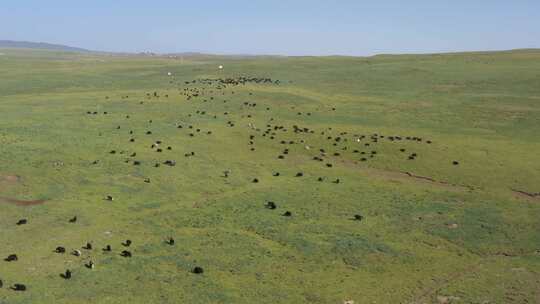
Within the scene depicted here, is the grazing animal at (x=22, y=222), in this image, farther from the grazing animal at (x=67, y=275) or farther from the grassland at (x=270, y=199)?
the grazing animal at (x=67, y=275)

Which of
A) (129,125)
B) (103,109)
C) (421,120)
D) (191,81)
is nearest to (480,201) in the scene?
(421,120)

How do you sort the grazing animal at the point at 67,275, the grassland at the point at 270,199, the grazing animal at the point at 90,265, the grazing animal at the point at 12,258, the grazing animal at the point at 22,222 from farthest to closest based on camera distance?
1. the grazing animal at the point at 22,222
2. the grazing animal at the point at 12,258
3. the grazing animal at the point at 90,265
4. the grassland at the point at 270,199
5. the grazing animal at the point at 67,275

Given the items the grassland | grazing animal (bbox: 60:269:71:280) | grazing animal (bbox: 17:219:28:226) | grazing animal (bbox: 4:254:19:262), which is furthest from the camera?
grazing animal (bbox: 17:219:28:226)

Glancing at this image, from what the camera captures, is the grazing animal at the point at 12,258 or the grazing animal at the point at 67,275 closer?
the grazing animal at the point at 67,275

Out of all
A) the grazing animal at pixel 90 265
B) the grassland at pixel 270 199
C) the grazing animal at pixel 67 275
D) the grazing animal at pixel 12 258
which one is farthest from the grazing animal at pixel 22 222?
the grazing animal at pixel 67 275

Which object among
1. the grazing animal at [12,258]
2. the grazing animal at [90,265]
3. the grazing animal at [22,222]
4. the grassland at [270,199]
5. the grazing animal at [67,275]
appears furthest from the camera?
the grazing animal at [22,222]

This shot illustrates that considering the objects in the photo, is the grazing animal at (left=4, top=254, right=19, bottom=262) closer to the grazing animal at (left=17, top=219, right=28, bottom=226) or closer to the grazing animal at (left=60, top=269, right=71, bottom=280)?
the grazing animal at (left=60, top=269, right=71, bottom=280)

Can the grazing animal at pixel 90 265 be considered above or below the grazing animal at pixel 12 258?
below

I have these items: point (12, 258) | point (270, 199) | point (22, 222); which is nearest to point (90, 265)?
point (12, 258)

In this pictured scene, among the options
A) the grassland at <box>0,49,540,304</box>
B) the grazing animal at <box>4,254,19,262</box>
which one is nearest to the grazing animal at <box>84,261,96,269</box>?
the grassland at <box>0,49,540,304</box>

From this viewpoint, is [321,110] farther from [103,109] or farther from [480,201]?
[480,201]
